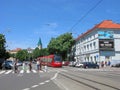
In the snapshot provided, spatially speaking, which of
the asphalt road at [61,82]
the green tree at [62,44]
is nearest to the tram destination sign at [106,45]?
the green tree at [62,44]

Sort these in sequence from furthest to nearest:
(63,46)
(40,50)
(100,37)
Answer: (40,50)
(63,46)
(100,37)

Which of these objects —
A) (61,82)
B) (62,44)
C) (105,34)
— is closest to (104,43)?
(105,34)

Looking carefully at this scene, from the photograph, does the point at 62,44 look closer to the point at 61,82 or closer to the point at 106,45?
the point at 106,45

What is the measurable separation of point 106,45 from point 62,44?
109ft

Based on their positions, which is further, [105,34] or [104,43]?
[105,34]

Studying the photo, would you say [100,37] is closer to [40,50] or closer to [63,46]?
[63,46]

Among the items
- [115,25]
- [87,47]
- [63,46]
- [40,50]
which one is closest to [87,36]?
[87,47]

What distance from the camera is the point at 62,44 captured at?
114 metres

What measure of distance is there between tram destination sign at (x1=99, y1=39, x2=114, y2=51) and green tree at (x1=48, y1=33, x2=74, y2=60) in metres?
30.4

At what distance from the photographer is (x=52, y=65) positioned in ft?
233

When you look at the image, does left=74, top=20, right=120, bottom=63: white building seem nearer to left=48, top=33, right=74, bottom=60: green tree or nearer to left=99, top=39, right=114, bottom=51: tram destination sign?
left=99, top=39, right=114, bottom=51: tram destination sign

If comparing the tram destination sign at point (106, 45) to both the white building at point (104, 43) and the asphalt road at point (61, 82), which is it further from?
the asphalt road at point (61, 82)

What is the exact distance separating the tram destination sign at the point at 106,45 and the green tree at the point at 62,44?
30369mm

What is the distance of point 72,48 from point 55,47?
7198 millimetres
